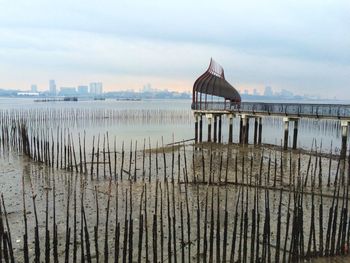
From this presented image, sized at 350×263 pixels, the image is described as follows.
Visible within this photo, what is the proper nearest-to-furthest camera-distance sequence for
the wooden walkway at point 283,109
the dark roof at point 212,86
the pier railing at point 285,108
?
1. the wooden walkway at point 283,109
2. the pier railing at point 285,108
3. the dark roof at point 212,86

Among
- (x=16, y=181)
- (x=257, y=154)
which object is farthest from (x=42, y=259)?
(x=257, y=154)

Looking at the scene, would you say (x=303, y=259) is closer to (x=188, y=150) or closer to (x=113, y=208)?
(x=113, y=208)

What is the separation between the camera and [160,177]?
19.6 meters

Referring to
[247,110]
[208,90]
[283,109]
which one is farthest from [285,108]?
[208,90]

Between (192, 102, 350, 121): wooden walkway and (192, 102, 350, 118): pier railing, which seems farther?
(192, 102, 350, 118): pier railing

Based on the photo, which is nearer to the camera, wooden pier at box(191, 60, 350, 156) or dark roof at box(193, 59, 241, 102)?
wooden pier at box(191, 60, 350, 156)

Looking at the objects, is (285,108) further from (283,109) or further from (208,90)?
(208,90)

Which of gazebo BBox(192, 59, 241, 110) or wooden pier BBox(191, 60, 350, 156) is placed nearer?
wooden pier BBox(191, 60, 350, 156)

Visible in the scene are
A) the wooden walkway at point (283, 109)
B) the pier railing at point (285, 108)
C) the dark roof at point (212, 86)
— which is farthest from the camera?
the dark roof at point (212, 86)

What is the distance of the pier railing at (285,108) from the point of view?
24862 mm

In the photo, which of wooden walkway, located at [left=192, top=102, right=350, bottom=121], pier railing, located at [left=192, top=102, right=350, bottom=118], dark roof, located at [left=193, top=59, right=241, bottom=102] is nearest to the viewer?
wooden walkway, located at [left=192, top=102, right=350, bottom=121]

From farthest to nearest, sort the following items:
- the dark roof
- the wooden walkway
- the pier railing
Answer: the dark roof
the pier railing
the wooden walkway

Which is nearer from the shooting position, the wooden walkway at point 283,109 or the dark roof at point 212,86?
the wooden walkway at point 283,109

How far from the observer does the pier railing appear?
2486 centimetres
